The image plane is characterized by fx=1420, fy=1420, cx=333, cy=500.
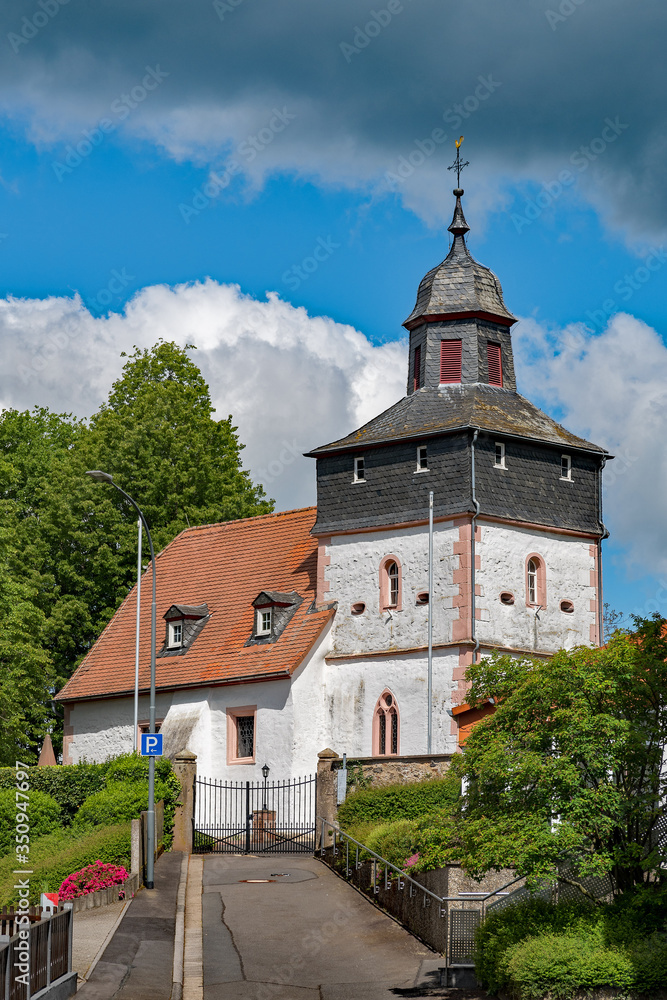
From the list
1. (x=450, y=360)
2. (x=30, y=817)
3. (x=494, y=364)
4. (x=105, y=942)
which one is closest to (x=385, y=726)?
(x=30, y=817)

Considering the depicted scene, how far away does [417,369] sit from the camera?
45.2m

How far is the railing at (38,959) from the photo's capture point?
15.2 meters

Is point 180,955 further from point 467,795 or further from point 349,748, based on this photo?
point 349,748

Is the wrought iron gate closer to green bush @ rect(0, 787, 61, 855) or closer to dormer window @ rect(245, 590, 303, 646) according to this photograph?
green bush @ rect(0, 787, 61, 855)

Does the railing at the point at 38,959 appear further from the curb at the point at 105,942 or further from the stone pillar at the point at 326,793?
the stone pillar at the point at 326,793

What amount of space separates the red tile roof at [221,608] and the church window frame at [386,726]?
2.72m

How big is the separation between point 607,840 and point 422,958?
4.87m

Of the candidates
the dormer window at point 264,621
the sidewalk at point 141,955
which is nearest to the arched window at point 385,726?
the dormer window at point 264,621

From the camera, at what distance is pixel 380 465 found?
42.6 metres

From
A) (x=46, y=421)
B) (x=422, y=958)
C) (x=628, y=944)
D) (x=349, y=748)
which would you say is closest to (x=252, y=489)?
(x=46, y=421)

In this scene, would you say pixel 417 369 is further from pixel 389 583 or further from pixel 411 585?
pixel 411 585

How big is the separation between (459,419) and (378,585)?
17.7 ft

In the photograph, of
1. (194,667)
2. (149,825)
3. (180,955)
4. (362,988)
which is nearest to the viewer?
(362,988)

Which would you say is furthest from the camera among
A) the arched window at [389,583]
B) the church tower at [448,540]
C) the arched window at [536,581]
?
the arched window at [389,583]
